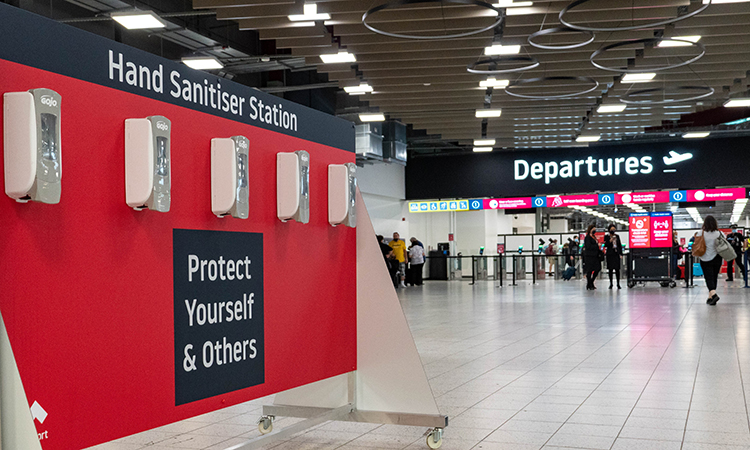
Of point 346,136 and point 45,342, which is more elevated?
point 346,136

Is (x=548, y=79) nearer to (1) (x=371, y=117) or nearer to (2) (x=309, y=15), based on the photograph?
(1) (x=371, y=117)

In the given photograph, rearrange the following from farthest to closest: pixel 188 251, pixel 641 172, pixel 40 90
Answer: pixel 641 172 → pixel 188 251 → pixel 40 90

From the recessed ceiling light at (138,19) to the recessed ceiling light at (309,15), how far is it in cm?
172

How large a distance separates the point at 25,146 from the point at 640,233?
16.4m

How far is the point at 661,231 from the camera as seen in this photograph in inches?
655

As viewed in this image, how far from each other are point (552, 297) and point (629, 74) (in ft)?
14.1

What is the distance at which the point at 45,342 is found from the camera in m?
1.98

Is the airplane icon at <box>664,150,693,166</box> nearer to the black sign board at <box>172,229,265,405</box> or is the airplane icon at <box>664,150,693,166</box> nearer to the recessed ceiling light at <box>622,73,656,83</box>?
the recessed ceiling light at <box>622,73,656,83</box>

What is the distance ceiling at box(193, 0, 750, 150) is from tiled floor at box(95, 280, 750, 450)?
3.87 metres

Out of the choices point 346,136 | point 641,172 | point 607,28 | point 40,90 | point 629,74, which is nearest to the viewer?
point 40,90

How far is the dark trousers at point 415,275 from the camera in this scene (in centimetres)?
2030

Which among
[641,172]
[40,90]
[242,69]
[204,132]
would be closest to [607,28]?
[242,69]

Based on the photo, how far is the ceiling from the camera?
368 inches

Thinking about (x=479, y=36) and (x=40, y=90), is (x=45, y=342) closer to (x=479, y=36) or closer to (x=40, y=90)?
(x=40, y=90)
